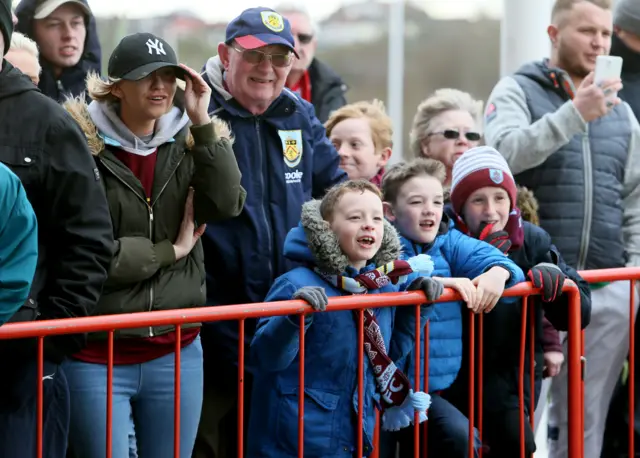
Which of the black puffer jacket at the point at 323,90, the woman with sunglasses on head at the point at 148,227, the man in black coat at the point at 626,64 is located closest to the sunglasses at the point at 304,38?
the black puffer jacket at the point at 323,90

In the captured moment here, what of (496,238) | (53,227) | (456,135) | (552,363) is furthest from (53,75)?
(552,363)

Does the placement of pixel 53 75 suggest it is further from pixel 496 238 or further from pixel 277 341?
pixel 496 238

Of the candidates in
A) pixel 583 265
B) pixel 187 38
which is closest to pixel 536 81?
pixel 583 265

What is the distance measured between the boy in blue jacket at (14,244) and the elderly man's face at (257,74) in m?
1.44

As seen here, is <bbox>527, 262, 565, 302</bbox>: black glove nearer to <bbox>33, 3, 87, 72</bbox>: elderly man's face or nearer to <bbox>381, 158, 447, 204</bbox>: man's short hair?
<bbox>381, 158, 447, 204</bbox>: man's short hair

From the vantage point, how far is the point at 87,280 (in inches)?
153

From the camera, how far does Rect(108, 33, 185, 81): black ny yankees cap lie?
4219 mm

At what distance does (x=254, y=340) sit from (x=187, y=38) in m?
23.6

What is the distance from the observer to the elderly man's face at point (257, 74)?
4.81m

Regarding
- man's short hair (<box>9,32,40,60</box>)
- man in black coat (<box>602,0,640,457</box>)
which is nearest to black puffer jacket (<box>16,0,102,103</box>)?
man's short hair (<box>9,32,40,60</box>)

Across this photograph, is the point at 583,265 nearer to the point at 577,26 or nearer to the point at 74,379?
the point at 577,26

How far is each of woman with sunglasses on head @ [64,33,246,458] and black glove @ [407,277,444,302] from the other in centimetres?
70

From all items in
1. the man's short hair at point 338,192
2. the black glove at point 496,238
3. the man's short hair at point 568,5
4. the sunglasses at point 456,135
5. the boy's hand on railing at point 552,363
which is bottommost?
the boy's hand on railing at point 552,363

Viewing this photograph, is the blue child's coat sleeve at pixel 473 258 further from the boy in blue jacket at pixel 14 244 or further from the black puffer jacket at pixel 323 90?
the black puffer jacket at pixel 323 90
